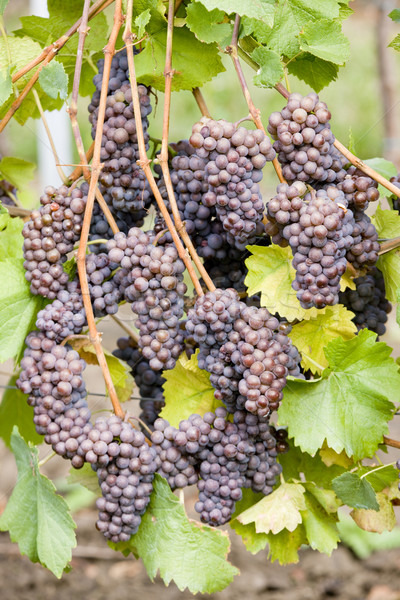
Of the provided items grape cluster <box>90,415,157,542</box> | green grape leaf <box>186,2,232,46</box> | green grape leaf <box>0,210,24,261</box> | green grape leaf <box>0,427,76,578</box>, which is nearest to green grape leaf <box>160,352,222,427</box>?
grape cluster <box>90,415,157,542</box>

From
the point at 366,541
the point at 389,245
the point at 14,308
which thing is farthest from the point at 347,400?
the point at 366,541

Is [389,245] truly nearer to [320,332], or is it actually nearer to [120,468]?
[320,332]

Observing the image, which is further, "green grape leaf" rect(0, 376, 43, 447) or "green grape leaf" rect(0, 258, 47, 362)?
"green grape leaf" rect(0, 376, 43, 447)

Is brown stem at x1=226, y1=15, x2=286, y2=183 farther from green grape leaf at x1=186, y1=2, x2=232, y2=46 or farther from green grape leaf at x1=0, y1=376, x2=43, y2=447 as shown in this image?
green grape leaf at x1=0, y1=376, x2=43, y2=447

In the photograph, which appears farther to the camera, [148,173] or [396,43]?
[396,43]

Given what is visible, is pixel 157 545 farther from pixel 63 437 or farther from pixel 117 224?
pixel 117 224

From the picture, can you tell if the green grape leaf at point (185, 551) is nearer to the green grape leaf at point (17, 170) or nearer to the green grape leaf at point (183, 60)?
the green grape leaf at point (183, 60)
